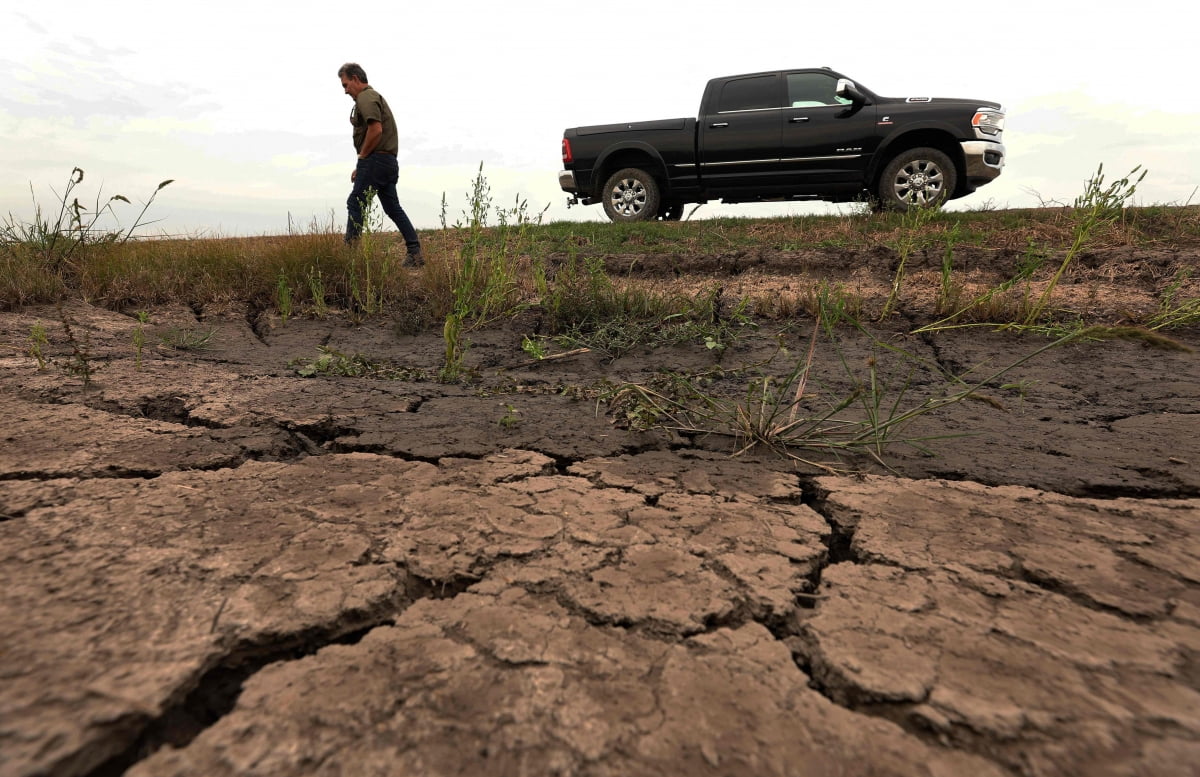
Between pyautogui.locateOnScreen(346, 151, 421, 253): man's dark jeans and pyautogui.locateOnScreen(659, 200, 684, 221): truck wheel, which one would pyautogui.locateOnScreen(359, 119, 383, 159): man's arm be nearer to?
pyautogui.locateOnScreen(346, 151, 421, 253): man's dark jeans

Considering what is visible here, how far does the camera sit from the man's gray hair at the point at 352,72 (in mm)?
5988

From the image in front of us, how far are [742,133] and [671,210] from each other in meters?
1.44

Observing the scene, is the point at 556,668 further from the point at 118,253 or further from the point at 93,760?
the point at 118,253

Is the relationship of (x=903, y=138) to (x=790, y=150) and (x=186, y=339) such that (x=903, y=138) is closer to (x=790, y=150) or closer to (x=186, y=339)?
(x=790, y=150)

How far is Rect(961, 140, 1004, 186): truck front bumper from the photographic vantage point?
22.0 ft

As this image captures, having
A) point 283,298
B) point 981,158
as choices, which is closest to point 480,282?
point 283,298

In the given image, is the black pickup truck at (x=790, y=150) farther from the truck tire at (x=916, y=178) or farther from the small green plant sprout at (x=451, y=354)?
the small green plant sprout at (x=451, y=354)

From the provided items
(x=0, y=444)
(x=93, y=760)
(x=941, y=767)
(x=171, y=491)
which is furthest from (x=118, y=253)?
(x=941, y=767)

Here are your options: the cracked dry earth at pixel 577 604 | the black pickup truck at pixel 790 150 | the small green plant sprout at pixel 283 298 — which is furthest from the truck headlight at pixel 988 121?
the small green plant sprout at pixel 283 298

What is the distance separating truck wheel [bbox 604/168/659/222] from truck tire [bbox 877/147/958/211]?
278cm

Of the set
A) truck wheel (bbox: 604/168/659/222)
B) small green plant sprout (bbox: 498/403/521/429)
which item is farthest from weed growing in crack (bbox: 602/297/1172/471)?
truck wheel (bbox: 604/168/659/222)

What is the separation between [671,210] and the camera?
8.73 meters

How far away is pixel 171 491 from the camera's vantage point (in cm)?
166

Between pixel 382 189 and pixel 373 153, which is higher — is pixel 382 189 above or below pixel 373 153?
below
